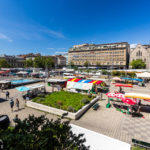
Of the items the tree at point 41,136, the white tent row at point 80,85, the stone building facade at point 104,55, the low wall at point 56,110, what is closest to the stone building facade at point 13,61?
the stone building facade at point 104,55

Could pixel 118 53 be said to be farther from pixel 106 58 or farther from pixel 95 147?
pixel 95 147

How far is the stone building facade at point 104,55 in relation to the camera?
81.2 metres

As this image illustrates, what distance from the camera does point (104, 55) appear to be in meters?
88.4

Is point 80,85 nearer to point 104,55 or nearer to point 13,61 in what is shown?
point 104,55

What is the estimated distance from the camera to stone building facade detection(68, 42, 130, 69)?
8119 centimetres

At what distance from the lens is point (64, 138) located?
314 centimetres

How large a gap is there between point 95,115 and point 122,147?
21.5ft

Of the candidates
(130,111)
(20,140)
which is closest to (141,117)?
(130,111)

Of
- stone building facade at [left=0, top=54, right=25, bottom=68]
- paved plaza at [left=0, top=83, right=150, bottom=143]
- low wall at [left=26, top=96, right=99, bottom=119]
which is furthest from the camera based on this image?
stone building facade at [left=0, top=54, right=25, bottom=68]

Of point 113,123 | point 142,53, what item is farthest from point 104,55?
point 113,123

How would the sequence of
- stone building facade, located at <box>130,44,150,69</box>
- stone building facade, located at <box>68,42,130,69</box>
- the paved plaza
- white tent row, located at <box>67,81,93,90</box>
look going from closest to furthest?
the paved plaza → white tent row, located at <box>67,81,93,90</box> → stone building facade, located at <box>130,44,150,69</box> → stone building facade, located at <box>68,42,130,69</box>

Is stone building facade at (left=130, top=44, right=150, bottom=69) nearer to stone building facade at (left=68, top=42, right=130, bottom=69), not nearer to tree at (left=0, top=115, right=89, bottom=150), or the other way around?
stone building facade at (left=68, top=42, right=130, bottom=69)

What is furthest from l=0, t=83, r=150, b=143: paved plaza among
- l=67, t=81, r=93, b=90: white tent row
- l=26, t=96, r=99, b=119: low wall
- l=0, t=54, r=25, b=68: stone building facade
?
l=0, t=54, r=25, b=68: stone building facade

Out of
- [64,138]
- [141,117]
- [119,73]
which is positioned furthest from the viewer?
[119,73]
